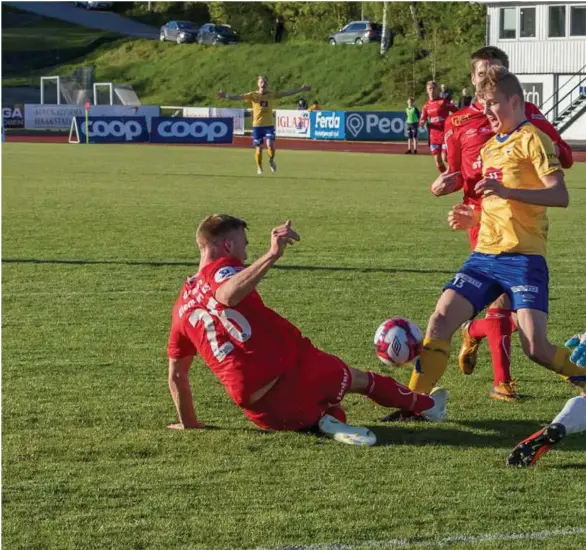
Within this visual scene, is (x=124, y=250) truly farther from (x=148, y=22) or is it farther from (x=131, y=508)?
(x=148, y=22)

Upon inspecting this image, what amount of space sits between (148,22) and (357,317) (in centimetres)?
8038

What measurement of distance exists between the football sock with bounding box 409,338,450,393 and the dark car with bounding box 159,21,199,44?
71881 mm

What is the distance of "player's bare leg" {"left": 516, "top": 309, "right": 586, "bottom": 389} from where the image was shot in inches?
240

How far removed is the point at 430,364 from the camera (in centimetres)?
638

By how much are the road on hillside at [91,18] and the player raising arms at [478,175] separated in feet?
252

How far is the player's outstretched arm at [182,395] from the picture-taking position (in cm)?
605

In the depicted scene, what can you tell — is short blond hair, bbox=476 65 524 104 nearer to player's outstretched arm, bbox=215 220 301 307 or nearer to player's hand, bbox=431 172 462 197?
player's hand, bbox=431 172 462 197

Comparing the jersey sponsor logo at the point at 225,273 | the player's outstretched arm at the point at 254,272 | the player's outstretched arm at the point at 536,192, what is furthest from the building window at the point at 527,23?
the player's outstretched arm at the point at 254,272

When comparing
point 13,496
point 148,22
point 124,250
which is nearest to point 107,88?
point 148,22

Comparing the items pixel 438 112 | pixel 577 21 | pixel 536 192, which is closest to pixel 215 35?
pixel 577 21

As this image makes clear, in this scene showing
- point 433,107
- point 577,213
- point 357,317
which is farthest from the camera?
point 433,107

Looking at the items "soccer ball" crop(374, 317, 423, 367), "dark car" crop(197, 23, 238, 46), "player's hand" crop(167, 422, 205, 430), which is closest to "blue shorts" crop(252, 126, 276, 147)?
"soccer ball" crop(374, 317, 423, 367)

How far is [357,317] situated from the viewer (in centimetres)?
928

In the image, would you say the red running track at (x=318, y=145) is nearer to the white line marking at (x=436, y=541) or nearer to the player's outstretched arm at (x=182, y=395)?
the player's outstretched arm at (x=182, y=395)
